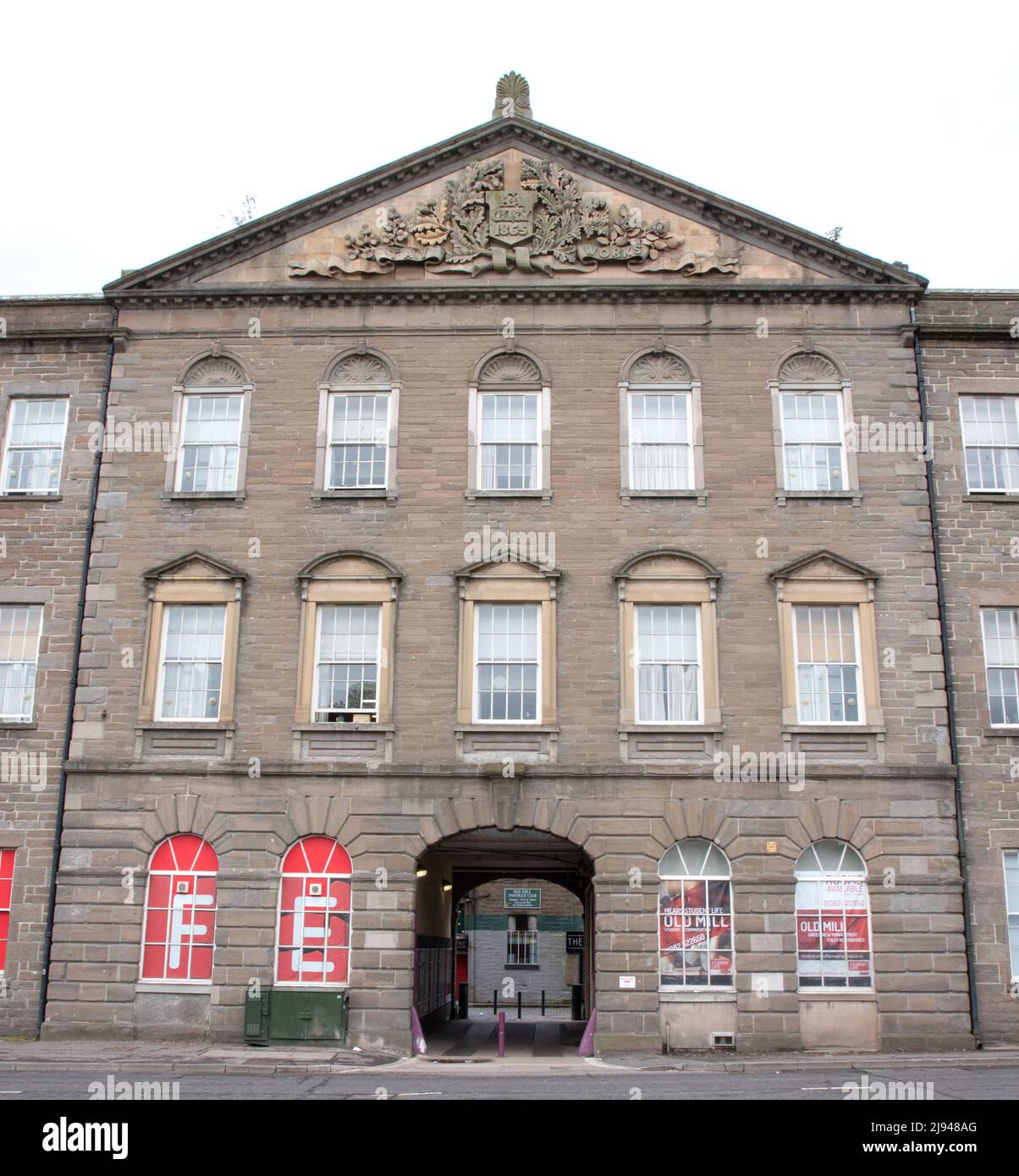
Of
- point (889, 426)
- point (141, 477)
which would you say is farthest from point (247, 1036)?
point (889, 426)

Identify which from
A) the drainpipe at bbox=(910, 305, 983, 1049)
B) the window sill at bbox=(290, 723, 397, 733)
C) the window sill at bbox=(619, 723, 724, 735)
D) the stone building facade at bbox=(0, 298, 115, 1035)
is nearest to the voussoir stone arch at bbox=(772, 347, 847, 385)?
the drainpipe at bbox=(910, 305, 983, 1049)

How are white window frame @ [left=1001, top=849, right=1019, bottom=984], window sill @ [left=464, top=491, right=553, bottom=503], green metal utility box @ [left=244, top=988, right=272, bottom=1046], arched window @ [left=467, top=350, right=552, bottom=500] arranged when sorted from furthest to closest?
arched window @ [left=467, top=350, right=552, bottom=500] < window sill @ [left=464, top=491, right=553, bottom=503] < white window frame @ [left=1001, top=849, right=1019, bottom=984] < green metal utility box @ [left=244, top=988, right=272, bottom=1046]

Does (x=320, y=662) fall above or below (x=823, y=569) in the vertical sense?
below

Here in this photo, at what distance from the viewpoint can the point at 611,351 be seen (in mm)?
23516

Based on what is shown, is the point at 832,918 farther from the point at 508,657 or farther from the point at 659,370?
the point at 659,370

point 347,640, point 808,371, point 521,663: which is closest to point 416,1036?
point 521,663

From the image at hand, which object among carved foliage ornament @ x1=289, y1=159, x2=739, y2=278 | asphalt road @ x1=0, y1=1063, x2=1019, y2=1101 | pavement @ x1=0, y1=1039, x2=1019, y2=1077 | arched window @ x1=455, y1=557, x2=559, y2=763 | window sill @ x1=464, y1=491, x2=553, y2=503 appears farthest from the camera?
carved foliage ornament @ x1=289, y1=159, x2=739, y2=278

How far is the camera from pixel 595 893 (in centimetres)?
2122

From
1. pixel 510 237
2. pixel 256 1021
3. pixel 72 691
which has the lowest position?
pixel 256 1021

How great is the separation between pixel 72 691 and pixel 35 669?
95 cm

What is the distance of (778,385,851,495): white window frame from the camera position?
22.7 m

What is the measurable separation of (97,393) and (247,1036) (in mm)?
12825

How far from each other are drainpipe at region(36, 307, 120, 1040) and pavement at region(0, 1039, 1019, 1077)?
140 cm

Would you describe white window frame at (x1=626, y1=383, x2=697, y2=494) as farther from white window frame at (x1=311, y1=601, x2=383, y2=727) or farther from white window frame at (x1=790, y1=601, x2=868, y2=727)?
white window frame at (x1=311, y1=601, x2=383, y2=727)
